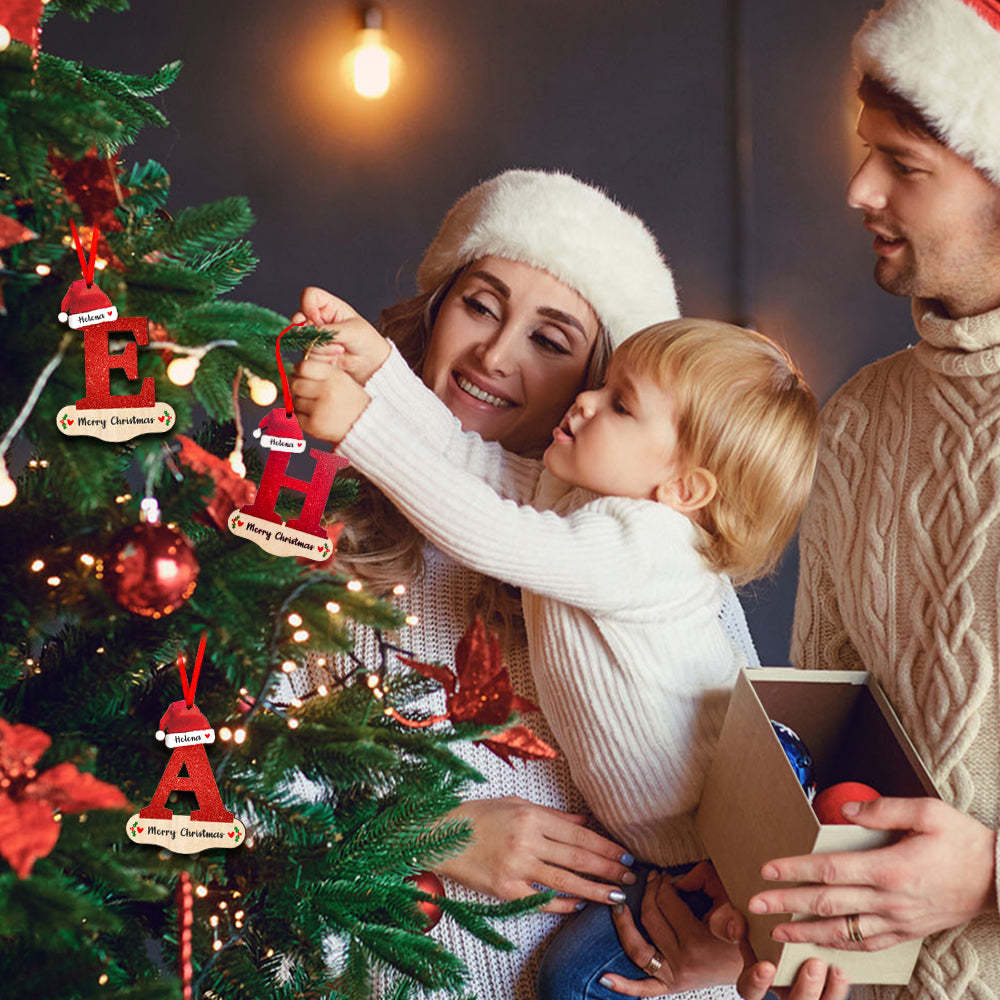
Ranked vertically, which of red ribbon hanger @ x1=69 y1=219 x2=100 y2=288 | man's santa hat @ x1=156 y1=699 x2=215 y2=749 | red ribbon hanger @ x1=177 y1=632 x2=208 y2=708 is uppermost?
red ribbon hanger @ x1=69 y1=219 x2=100 y2=288

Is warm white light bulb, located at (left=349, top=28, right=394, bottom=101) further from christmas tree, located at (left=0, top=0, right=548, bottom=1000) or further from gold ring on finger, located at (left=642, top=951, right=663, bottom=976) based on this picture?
gold ring on finger, located at (left=642, top=951, right=663, bottom=976)

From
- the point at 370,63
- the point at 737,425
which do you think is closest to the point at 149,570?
the point at 737,425

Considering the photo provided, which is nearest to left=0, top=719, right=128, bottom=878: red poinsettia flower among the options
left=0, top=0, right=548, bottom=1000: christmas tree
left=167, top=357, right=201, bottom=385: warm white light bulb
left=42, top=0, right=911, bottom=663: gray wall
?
left=0, top=0, right=548, bottom=1000: christmas tree

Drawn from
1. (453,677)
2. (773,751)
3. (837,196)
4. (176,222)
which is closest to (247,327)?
(176,222)

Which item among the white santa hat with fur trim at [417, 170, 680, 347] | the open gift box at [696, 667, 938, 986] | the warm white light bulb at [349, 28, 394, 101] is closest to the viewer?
the open gift box at [696, 667, 938, 986]

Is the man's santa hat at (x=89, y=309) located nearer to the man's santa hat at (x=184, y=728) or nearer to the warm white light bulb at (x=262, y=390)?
the warm white light bulb at (x=262, y=390)

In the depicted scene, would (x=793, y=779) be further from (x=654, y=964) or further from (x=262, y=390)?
(x=262, y=390)

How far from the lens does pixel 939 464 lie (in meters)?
1.33

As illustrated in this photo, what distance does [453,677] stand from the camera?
90 cm

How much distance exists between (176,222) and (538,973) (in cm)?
103

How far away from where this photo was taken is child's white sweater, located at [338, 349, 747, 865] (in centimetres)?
116

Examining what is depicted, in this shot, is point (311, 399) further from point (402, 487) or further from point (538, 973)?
point (538, 973)

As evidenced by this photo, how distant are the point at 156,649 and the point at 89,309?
267mm

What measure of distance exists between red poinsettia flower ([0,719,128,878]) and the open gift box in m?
0.68
